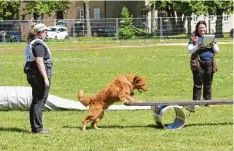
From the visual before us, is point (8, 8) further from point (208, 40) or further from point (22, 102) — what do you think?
point (208, 40)

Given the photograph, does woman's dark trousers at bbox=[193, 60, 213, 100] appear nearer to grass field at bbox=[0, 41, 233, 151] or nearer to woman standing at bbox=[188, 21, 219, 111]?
woman standing at bbox=[188, 21, 219, 111]

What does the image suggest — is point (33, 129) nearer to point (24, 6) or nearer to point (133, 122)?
point (133, 122)

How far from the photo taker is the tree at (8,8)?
60.2 metres

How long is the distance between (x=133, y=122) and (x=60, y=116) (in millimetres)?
1678

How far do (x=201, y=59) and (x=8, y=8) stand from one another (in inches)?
2093

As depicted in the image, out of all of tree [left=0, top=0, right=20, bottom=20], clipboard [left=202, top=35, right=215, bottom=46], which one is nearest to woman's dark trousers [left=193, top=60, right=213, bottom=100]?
clipboard [left=202, top=35, right=215, bottom=46]

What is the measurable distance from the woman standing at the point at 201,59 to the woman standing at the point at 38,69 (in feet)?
11.7

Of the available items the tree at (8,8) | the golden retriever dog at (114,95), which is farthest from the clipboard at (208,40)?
the tree at (8,8)

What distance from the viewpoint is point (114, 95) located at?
30.0 feet

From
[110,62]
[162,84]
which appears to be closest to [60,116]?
[162,84]

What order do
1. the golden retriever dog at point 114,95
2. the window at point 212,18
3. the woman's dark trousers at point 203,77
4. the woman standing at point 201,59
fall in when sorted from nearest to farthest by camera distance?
the golden retriever dog at point 114,95, the woman standing at point 201,59, the woman's dark trousers at point 203,77, the window at point 212,18

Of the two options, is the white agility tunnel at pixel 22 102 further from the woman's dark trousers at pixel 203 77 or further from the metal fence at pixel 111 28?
the metal fence at pixel 111 28

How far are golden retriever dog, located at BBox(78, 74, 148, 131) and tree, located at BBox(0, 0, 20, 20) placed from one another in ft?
172

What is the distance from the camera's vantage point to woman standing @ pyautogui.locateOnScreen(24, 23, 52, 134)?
28.7 ft
